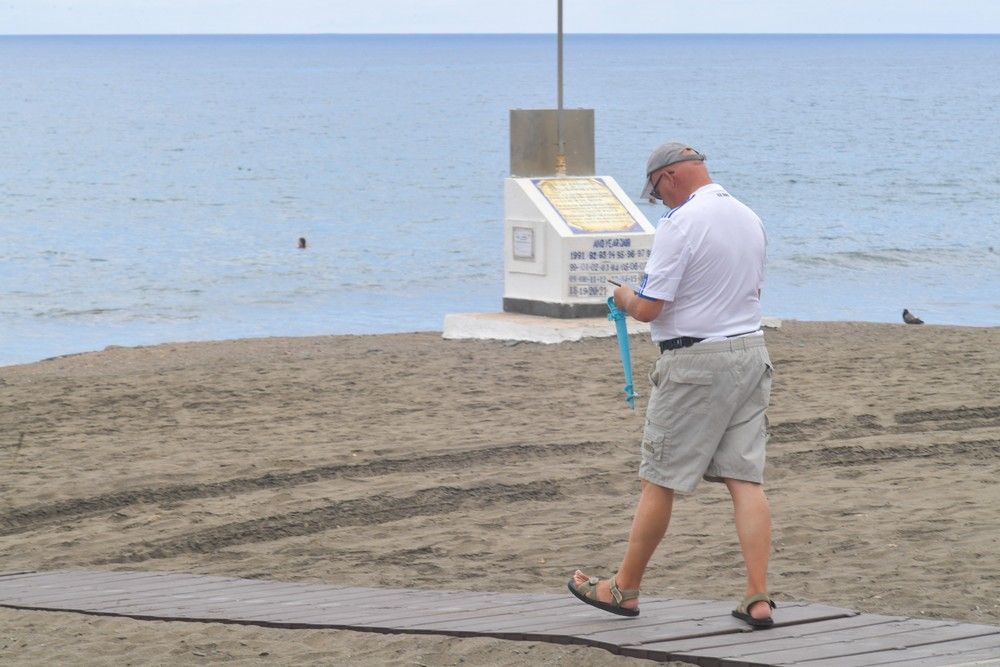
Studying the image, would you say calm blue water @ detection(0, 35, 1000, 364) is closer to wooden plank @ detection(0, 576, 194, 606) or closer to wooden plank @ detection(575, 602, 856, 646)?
wooden plank @ detection(0, 576, 194, 606)

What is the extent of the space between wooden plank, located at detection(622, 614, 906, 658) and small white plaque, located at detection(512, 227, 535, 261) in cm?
868

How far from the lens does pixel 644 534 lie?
5.29 meters

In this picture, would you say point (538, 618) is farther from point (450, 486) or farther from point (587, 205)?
point (587, 205)

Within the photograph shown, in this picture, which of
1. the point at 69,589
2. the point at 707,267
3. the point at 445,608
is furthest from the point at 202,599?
the point at 707,267

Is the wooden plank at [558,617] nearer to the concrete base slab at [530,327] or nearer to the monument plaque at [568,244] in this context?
the concrete base slab at [530,327]

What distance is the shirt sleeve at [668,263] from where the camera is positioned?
5.11 metres

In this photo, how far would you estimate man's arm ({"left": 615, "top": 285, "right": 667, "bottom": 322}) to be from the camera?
5164 millimetres

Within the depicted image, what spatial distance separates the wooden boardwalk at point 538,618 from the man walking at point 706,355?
A: 0.71 ft

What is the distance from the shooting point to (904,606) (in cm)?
570

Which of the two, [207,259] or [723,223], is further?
[207,259]

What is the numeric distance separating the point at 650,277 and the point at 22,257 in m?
27.7

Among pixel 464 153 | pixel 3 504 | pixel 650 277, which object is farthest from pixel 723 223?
pixel 464 153

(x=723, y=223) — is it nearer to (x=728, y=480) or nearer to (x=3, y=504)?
(x=728, y=480)

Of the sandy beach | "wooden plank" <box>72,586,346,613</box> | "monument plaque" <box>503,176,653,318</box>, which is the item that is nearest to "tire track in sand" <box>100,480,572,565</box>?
the sandy beach
